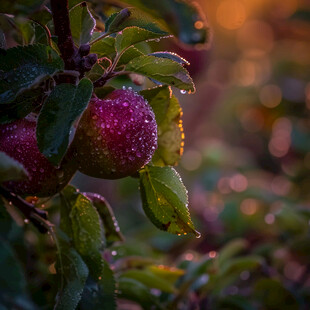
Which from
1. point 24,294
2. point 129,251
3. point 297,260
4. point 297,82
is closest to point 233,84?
point 297,82

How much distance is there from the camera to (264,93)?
9.66 ft

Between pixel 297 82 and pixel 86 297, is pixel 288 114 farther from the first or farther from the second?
pixel 86 297

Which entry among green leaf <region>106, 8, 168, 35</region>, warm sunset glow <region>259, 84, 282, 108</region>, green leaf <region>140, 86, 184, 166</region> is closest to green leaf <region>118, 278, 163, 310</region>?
green leaf <region>140, 86, 184, 166</region>

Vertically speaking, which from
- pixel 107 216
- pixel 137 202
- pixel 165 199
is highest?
pixel 165 199

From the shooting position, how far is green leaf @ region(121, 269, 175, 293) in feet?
3.34

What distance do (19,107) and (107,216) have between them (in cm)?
30

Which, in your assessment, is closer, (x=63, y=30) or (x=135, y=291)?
(x=63, y=30)

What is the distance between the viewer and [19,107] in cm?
61

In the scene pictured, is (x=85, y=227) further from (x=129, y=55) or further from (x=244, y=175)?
(x=244, y=175)

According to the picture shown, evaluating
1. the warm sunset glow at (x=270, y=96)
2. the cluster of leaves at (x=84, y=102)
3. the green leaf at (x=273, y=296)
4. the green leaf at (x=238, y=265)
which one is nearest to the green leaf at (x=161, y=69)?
the cluster of leaves at (x=84, y=102)

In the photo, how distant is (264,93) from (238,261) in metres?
1.90

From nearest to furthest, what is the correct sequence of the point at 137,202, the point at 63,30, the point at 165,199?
the point at 63,30 → the point at 165,199 → the point at 137,202

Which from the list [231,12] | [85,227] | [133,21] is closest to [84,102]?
[133,21]

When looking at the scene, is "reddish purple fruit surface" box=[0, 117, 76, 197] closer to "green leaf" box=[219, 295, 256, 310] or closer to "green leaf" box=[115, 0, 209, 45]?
"green leaf" box=[115, 0, 209, 45]
